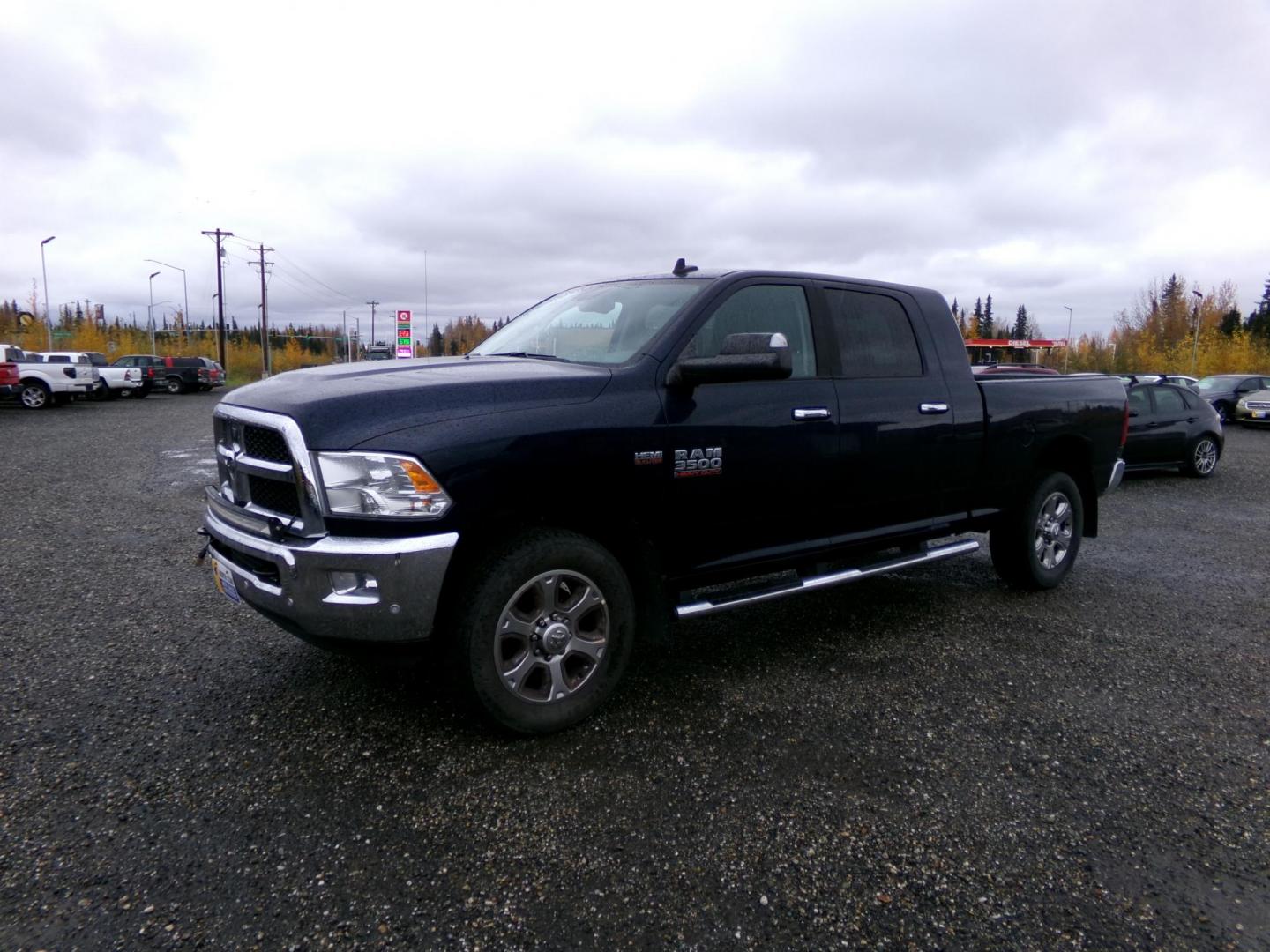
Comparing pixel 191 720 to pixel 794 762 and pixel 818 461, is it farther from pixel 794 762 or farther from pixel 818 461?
pixel 818 461

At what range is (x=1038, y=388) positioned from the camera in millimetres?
5422

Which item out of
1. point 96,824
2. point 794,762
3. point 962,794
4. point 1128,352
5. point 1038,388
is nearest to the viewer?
point 96,824

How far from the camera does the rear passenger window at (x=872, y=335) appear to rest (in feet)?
14.7

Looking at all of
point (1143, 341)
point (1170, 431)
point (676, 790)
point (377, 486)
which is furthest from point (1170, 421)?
point (1143, 341)

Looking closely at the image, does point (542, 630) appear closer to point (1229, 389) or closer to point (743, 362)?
point (743, 362)

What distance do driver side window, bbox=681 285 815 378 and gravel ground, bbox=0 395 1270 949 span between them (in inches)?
61.6

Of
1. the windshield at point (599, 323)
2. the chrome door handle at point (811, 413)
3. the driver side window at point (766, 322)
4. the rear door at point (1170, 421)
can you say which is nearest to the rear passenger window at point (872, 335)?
the driver side window at point (766, 322)

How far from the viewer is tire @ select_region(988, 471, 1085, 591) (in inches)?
214

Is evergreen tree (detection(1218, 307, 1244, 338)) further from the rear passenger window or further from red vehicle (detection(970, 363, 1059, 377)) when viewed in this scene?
the rear passenger window

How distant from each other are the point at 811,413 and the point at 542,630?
1.72m

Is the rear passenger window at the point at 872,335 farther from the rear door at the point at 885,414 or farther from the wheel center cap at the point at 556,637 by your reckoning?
the wheel center cap at the point at 556,637

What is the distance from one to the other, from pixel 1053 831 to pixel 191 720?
3.34m

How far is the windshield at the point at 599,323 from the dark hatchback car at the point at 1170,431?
9712 mm

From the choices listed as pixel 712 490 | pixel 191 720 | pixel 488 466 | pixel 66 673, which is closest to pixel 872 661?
pixel 712 490
